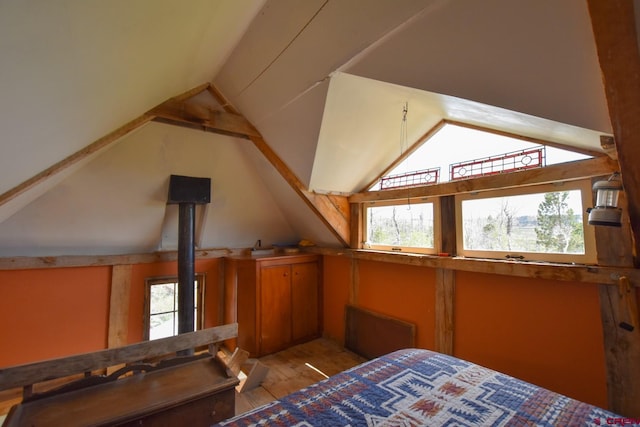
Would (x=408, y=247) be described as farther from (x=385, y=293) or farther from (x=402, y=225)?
(x=385, y=293)

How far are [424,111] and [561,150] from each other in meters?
1.00

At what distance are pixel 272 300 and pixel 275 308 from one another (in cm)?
12

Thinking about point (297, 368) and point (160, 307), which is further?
point (160, 307)

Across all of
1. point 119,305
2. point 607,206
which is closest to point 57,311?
point 119,305

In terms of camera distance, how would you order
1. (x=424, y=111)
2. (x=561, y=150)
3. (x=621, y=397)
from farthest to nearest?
(x=424, y=111) < (x=561, y=150) < (x=621, y=397)

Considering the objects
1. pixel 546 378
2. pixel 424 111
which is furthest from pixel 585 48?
pixel 546 378

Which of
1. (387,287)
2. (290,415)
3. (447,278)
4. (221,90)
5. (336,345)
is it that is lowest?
(336,345)

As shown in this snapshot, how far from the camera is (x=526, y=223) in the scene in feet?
6.89

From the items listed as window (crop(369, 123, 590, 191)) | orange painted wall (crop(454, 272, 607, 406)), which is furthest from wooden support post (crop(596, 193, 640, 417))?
window (crop(369, 123, 590, 191))

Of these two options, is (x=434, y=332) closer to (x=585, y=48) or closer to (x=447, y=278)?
(x=447, y=278)

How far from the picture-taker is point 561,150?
190cm

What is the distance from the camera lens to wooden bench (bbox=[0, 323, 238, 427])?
59.7 inches

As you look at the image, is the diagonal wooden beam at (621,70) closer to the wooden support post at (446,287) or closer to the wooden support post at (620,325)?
the wooden support post at (620,325)

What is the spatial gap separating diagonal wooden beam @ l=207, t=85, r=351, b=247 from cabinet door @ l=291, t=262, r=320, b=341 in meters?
0.74
